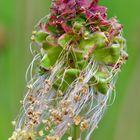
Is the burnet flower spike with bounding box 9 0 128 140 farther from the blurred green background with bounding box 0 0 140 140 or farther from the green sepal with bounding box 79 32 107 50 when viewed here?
the blurred green background with bounding box 0 0 140 140

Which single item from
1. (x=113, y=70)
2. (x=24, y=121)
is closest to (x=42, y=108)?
(x=24, y=121)

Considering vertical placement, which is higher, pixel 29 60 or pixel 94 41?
pixel 94 41

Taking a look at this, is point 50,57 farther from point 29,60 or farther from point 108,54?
point 29,60

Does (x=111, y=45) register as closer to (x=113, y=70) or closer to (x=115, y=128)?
(x=113, y=70)

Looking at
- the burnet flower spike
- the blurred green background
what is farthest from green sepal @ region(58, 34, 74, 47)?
the blurred green background

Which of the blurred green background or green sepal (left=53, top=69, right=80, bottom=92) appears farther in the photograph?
the blurred green background

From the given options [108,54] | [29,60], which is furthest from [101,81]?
[29,60]
